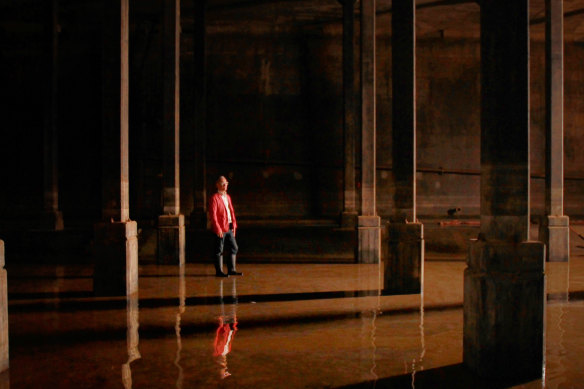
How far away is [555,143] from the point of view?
46.7ft

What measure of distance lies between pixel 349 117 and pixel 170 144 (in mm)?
5082

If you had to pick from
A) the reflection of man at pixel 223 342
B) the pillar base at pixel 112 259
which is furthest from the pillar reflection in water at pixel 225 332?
the pillar base at pixel 112 259

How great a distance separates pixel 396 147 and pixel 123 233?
4.86 metres

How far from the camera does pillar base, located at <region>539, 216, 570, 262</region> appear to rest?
14141mm

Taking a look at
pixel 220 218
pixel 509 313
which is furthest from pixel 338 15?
pixel 509 313

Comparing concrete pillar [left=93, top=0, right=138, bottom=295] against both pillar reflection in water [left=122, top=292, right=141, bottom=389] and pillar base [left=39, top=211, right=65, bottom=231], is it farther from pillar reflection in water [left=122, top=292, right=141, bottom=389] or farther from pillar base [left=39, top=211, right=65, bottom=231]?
pillar base [left=39, top=211, right=65, bottom=231]

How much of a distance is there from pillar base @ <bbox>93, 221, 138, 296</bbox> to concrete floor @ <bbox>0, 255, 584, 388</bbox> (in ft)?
1.08

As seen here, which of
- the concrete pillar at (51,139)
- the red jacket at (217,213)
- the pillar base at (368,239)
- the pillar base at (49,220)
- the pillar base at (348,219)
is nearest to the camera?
the red jacket at (217,213)

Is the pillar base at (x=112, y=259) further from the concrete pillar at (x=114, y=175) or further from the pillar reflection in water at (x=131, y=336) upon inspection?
the pillar reflection in water at (x=131, y=336)

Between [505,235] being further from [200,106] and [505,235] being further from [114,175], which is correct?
[200,106]

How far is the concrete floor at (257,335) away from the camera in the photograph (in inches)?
203

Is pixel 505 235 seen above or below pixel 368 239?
above

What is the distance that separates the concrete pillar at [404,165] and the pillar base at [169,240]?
588cm

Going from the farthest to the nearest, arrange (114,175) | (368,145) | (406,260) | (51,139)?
(51,139) < (368,145) < (406,260) < (114,175)
